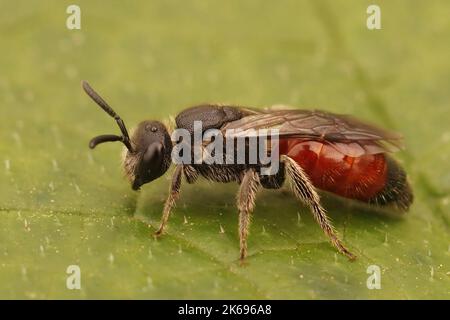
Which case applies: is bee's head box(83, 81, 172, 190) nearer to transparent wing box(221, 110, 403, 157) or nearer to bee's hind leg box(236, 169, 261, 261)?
transparent wing box(221, 110, 403, 157)

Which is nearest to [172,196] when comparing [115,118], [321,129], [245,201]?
[245,201]

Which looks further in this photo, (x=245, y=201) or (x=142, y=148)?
(x=142, y=148)

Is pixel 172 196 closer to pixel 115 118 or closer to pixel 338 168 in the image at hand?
pixel 115 118

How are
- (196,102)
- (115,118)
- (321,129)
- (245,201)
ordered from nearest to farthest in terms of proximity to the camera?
(245,201) < (115,118) < (321,129) < (196,102)

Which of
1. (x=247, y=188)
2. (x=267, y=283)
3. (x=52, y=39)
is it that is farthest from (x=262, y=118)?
(x=52, y=39)

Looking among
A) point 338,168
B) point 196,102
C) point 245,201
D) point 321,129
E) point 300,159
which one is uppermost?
point 196,102

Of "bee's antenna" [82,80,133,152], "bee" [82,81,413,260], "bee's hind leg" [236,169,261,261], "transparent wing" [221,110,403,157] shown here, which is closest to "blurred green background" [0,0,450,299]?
"bee's hind leg" [236,169,261,261]
